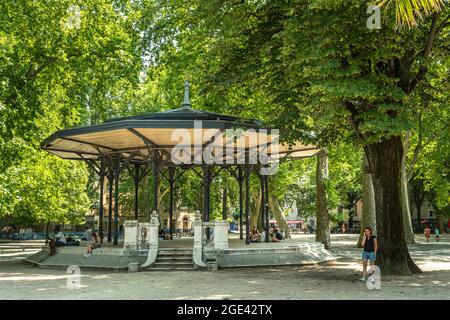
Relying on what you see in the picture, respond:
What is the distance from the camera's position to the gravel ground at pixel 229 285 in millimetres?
11477

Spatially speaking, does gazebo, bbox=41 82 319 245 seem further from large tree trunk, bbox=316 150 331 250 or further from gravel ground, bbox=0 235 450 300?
gravel ground, bbox=0 235 450 300

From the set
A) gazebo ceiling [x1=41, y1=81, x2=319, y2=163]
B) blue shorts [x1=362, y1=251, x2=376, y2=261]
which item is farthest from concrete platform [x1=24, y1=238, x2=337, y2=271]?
blue shorts [x1=362, y1=251, x2=376, y2=261]

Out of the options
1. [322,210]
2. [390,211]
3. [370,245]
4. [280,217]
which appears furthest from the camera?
[280,217]

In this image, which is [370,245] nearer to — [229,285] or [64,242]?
[229,285]

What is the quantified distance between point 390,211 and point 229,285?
20.4 ft

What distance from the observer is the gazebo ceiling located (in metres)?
18.0

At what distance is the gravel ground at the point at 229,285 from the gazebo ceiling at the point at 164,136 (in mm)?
4878

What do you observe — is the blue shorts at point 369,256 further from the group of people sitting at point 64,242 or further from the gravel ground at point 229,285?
the group of people sitting at point 64,242

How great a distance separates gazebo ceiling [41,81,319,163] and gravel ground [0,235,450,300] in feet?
16.0

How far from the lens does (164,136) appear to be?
20141mm

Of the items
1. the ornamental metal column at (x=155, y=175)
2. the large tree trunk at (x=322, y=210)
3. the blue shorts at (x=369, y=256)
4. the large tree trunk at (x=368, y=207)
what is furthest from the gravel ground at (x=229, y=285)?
the large tree trunk at (x=368, y=207)

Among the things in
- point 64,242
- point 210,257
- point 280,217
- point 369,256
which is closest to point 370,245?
point 369,256
